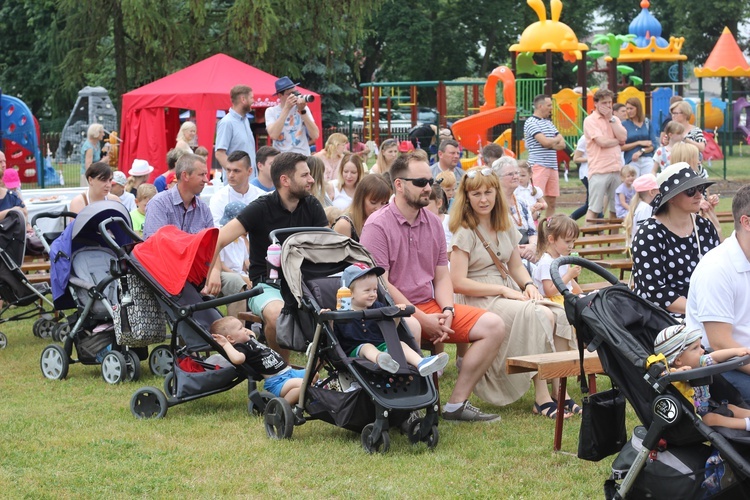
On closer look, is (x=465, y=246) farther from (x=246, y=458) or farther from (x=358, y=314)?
(x=246, y=458)

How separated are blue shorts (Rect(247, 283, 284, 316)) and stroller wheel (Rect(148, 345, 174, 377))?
3.30 feet

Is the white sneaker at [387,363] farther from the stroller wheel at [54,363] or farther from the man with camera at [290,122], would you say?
the man with camera at [290,122]

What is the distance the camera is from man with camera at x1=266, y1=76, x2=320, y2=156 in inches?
469

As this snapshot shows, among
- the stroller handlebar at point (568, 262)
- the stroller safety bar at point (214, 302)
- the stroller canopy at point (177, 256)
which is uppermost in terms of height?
the stroller handlebar at point (568, 262)

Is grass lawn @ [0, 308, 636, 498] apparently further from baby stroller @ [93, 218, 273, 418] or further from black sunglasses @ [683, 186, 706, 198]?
black sunglasses @ [683, 186, 706, 198]

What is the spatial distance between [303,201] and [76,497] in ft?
9.49

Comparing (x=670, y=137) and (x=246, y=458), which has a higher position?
(x=670, y=137)

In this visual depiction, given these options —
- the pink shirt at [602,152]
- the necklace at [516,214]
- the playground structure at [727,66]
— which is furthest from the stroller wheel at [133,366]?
the playground structure at [727,66]

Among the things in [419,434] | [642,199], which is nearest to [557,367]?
[419,434]

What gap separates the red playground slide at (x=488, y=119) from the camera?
85.4 feet

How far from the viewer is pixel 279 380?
701 centimetres

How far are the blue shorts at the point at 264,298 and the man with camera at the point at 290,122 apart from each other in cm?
436

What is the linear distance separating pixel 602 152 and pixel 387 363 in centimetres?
955

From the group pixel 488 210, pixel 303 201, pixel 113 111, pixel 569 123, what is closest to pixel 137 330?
pixel 303 201
